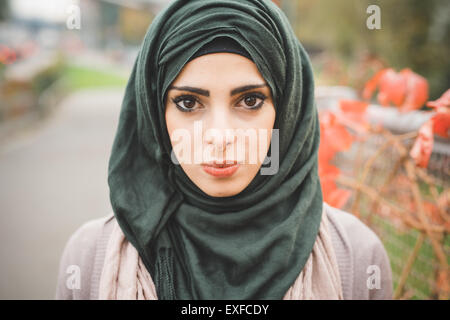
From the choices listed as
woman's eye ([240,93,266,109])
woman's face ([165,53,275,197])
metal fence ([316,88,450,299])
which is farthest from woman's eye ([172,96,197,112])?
metal fence ([316,88,450,299])

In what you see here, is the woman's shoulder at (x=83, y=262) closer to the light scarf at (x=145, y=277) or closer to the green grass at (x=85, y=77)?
the light scarf at (x=145, y=277)

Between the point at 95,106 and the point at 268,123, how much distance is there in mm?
7830

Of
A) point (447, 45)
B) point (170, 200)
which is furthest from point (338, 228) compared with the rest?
point (447, 45)

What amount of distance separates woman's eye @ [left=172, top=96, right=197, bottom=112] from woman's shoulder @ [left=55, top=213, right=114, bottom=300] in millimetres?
452

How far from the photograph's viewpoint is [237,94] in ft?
3.38

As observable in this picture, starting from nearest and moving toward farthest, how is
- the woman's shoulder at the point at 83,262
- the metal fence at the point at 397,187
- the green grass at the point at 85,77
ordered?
the woman's shoulder at the point at 83,262
the metal fence at the point at 397,187
the green grass at the point at 85,77

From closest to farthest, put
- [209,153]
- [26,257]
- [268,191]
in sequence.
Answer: [209,153] < [268,191] < [26,257]

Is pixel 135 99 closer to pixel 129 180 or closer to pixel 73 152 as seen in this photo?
pixel 129 180

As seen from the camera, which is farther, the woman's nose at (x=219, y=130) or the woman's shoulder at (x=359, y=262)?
the woman's shoulder at (x=359, y=262)

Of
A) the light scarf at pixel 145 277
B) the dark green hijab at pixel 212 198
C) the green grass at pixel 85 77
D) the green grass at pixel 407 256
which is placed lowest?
the green grass at pixel 407 256

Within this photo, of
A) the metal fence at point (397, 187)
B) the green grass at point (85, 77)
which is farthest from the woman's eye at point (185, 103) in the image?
the green grass at point (85, 77)

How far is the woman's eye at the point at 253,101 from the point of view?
1060mm

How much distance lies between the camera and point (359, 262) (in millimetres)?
1200

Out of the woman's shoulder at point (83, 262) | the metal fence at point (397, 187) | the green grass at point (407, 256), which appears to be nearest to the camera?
the woman's shoulder at point (83, 262)
